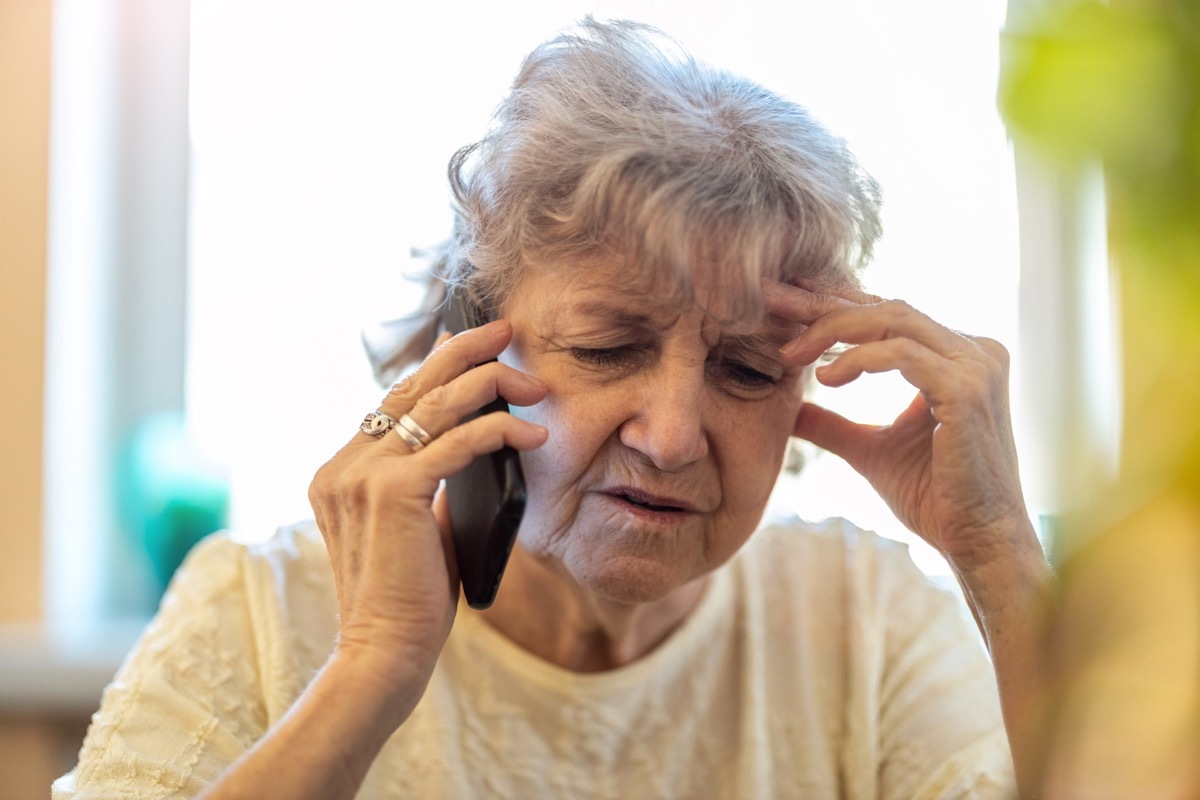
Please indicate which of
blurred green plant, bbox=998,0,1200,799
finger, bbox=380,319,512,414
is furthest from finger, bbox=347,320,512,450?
blurred green plant, bbox=998,0,1200,799

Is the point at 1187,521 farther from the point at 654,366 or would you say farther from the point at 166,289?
the point at 166,289

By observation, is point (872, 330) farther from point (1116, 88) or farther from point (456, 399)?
point (1116, 88)

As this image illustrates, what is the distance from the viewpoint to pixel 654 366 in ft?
4.04

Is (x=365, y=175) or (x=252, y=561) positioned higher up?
(x=365, y=175)

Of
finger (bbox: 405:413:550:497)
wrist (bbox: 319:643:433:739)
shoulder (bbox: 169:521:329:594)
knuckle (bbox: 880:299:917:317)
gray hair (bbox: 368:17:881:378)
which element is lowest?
wrist (bbox: 319:643:433:739)

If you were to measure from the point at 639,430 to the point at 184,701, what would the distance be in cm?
67

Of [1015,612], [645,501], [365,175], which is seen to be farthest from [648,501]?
[365,175]

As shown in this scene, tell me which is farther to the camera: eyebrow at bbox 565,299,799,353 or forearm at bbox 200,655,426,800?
eyebrow at bbox 565,299,799,353

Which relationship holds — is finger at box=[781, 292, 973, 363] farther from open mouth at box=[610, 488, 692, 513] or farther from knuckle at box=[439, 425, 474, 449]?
knuckle at box=[439, 425, 474, 449]

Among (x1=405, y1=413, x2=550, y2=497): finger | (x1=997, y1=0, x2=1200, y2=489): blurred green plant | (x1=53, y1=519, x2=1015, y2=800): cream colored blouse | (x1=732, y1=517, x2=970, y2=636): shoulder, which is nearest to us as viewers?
(x1=997, y1=0, x2=1200, y2=489): blurred green plant

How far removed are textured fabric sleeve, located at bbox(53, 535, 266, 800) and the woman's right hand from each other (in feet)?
0.95

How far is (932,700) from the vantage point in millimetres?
1513

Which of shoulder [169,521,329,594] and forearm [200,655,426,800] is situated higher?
shoulder [169,521,329,594]

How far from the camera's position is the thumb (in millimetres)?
1499
